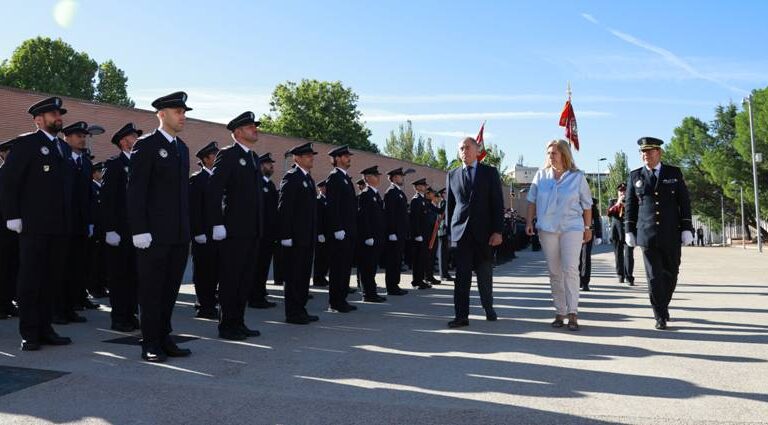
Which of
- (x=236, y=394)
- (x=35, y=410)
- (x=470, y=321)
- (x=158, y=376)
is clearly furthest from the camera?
(x=470, y=321)

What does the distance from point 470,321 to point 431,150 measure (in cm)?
7768

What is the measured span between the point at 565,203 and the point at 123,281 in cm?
501

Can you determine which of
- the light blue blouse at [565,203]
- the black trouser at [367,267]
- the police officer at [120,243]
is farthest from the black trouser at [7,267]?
the light blue blouse at [565,203]

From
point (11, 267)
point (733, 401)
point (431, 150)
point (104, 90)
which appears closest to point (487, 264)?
point (733, 401)

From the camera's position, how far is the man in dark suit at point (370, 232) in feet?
32.7

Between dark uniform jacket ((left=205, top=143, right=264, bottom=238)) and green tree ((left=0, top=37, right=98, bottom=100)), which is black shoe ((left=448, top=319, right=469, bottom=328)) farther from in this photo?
green tree ((left=0, top=37, right=98, bottom=100))

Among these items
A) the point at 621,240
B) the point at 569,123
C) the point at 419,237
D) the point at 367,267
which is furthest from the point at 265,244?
the point at 569,123

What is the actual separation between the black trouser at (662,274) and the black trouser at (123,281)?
5775 millimetres

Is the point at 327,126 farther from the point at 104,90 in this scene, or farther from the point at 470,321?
the point at 470,321

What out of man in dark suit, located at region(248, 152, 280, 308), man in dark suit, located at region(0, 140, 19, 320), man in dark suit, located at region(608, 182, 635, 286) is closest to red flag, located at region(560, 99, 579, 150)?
man in dark suit, located at region(608, 182, 635, 286)

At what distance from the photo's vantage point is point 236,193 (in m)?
6.72

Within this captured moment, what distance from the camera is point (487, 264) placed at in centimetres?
775

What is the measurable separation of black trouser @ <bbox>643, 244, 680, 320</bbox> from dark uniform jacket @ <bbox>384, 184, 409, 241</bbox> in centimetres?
462

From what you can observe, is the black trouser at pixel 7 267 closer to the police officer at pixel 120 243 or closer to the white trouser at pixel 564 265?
the police officer at pixel 120 243
